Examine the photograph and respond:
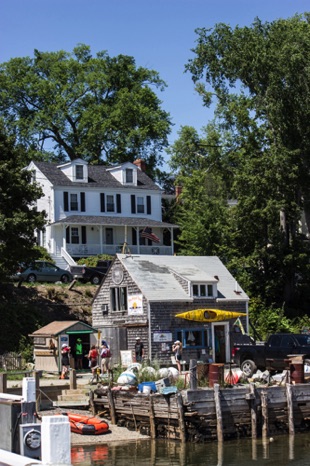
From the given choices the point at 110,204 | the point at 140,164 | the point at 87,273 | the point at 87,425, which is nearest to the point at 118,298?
the point at 87,273

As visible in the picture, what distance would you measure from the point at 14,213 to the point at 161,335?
10875 millimetres

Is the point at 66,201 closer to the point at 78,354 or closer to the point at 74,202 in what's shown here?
the point at 74,202

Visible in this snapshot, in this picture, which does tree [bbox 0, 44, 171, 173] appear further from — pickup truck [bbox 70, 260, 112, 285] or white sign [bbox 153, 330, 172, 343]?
white sign [bbox 153, 330, 172, 343]

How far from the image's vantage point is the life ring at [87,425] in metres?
27.2

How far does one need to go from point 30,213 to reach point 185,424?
22.5 m

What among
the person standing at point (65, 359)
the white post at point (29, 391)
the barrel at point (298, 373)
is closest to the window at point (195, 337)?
the person standing at point (65, 359)

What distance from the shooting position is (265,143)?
185 ft

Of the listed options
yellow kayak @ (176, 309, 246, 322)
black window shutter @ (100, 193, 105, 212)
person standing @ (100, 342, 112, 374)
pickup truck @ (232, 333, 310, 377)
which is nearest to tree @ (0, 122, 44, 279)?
person standing @ (100, 342, 112, 374)

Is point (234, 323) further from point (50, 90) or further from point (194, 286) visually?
point (50, 90)

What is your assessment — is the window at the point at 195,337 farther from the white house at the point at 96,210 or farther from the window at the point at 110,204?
the window at the point at 110,204

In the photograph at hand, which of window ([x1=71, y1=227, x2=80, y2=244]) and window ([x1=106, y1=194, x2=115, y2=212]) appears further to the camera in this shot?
window ([x1=106, y1=194, x2=115, y2=212])

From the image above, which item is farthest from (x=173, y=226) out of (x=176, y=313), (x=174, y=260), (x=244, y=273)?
(x=176, y=313)

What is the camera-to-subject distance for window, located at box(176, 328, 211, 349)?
41.6 meters

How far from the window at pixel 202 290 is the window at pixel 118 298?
142 inches
